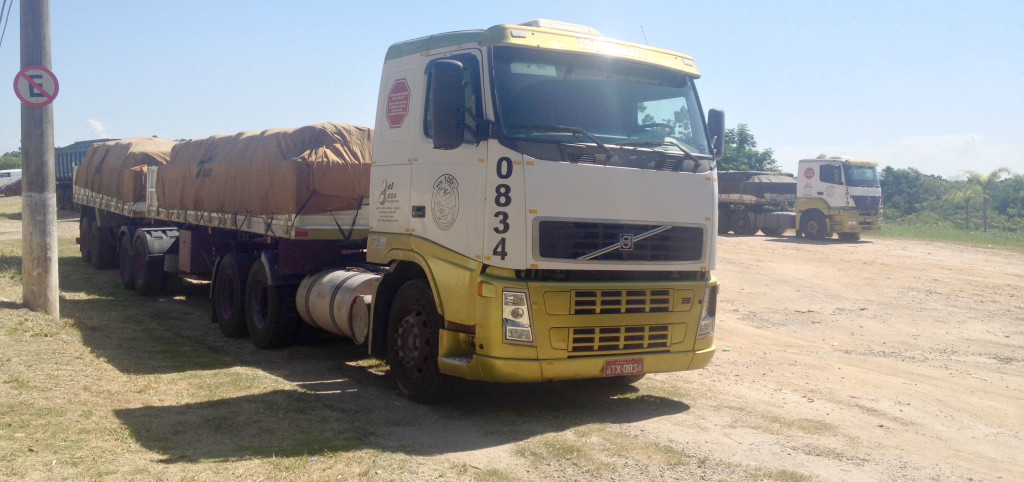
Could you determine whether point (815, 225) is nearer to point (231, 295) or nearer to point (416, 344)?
point (231, 295)

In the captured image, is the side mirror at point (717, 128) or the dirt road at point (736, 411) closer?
the dirt road at point (736, 411)

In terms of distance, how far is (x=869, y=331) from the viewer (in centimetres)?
1343

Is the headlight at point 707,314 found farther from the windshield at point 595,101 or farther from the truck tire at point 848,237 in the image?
the truck tire at point 848,237

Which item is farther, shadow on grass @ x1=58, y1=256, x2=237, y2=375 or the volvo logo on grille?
shadow on grass @ x1=58, y1=256, x2=237, y2=375

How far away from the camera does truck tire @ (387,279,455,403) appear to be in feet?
24.3

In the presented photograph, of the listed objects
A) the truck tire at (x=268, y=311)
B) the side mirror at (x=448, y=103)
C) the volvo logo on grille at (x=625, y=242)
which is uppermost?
the side mirror at (x=448, y=103)

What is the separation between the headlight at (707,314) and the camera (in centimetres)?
752

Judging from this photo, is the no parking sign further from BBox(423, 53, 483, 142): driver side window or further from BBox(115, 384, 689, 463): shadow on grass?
BBox(423, 53, 483, 142): driver side window

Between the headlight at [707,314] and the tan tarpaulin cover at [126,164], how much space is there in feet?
39.2

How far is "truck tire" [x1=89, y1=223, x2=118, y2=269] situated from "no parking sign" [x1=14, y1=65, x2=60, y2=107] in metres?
8.15

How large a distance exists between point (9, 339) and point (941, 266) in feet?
69.1

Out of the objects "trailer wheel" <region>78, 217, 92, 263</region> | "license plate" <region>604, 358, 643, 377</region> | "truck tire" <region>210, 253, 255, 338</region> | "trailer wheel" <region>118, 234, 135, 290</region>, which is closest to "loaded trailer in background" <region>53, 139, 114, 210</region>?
"trailer wheel" <region>78, 217, 92, 263</region>

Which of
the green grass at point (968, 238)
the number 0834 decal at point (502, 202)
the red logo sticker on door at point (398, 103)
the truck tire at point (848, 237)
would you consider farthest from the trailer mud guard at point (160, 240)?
the green grass at point (968, 238)

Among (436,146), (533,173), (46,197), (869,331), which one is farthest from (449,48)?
(869,331)
